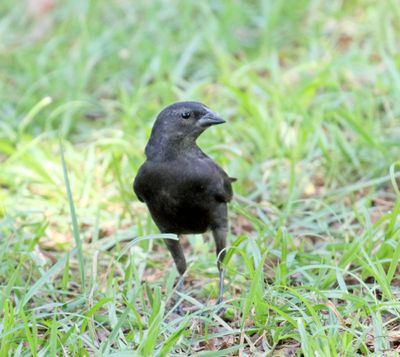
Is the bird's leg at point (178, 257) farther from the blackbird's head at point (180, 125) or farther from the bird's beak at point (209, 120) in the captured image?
the bird's beak at point (209, 120)

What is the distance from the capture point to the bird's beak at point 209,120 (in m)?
4.27

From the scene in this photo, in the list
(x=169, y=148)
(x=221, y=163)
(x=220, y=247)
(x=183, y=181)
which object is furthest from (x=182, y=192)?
(x=221, y=163)

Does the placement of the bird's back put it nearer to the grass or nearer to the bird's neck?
the bird's neck

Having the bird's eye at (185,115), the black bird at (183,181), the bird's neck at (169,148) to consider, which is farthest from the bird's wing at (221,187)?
the bird's eye at (185,115)

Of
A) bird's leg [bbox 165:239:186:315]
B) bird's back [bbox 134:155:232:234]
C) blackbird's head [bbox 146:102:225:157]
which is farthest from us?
bird's leg [bbox 165:239:186:315]

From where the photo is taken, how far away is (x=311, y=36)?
7613 mm

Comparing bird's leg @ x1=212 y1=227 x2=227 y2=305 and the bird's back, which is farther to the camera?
bird's leg @ x1=212 y1=227 x2=227 y2=305

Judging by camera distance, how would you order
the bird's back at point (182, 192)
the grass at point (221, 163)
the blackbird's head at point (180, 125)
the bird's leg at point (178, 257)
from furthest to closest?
the bird's leg at point (178, 257), the blackbird's head at point (180, 125), the bird's back at point (182, 192), the grass at point (221, 163)

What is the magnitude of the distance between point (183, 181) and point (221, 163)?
57.1 inches

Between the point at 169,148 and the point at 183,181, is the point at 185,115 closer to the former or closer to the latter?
the point at 169,148

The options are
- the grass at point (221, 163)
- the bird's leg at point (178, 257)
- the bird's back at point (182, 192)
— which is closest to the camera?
the grass at point (221, 163)

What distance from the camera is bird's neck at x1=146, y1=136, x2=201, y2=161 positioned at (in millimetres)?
4199

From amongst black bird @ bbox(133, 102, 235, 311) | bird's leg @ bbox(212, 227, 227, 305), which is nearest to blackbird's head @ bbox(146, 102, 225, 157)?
black bird @ bbox(133, 102, 235, 311)

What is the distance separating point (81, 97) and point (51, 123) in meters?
0.36
